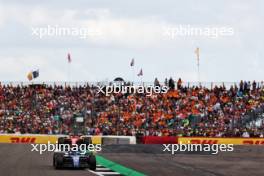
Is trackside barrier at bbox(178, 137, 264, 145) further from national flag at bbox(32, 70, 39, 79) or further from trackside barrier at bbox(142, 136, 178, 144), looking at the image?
national flag at bbox(32, 70, 39, 79)

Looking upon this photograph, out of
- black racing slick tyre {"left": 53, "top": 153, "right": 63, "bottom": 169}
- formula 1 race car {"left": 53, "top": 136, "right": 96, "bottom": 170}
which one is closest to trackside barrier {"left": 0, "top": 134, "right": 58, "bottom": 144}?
black racing slick tyre {"left": 53, "top": 153, "right": 63, "bottom": 169}

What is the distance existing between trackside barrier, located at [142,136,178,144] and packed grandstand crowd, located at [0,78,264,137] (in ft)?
4.65

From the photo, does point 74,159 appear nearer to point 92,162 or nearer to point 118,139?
point 92,162

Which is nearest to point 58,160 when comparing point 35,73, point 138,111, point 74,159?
point 74,159

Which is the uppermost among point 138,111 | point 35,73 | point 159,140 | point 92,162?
point 35,73

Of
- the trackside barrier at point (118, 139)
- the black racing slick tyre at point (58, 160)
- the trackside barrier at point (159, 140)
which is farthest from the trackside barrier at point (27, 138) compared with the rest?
the black racing slick tyre at point (58, 160)

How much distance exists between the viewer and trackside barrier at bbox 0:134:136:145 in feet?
144

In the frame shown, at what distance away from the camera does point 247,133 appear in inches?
1716

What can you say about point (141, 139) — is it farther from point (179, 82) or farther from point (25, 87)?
point (25, 87)

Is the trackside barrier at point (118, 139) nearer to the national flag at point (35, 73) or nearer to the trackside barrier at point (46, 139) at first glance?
the trackside barrier at point (46, 139)

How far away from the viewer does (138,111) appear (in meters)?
47.2

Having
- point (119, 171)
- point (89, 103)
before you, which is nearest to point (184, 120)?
point (89, 103)

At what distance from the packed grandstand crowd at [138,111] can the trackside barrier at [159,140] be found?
142 cm

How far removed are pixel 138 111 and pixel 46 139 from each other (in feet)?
23.0
